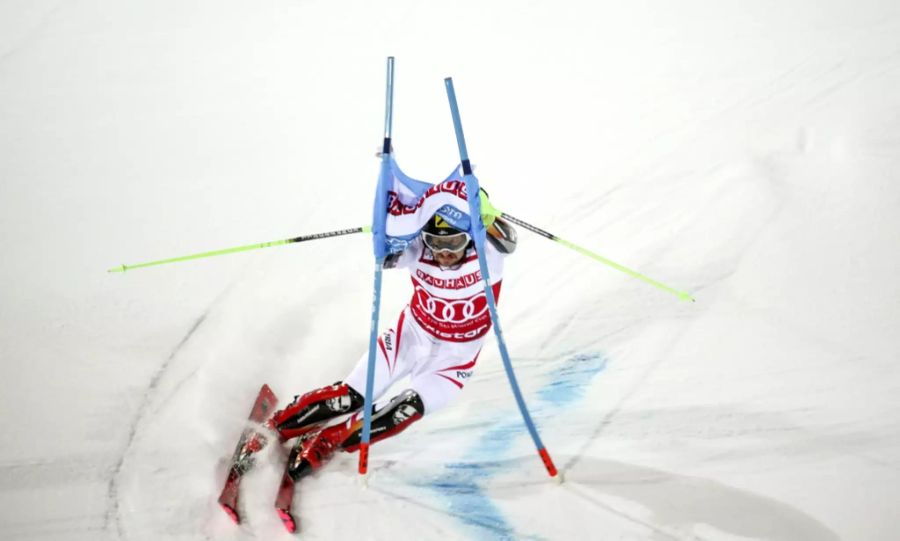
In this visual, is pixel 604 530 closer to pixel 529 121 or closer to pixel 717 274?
pixel 717 274

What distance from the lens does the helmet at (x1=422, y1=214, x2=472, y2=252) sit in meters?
3.41

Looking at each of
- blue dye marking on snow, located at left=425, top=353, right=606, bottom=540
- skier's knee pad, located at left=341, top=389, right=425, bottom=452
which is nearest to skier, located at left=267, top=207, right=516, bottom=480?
skier's knee pad, located at left=341, top=389, right=425, bottom=452

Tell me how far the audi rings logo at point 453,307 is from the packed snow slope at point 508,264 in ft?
2.21

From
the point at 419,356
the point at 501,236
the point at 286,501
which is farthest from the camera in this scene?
the point at 419,356

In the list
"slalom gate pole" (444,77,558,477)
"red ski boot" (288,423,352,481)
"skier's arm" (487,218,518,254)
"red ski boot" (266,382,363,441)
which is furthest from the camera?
"red ski boot" (266,382,363,441)

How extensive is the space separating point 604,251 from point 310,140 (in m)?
2.62

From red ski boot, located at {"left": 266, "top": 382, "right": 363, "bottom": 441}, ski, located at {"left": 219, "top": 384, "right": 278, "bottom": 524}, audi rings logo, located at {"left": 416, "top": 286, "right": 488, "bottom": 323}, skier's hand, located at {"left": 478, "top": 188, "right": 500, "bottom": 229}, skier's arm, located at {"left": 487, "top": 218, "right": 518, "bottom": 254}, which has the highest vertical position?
skier's hand, located at {"left": 478, "top": 188, "right": 500, "bottom": 229}

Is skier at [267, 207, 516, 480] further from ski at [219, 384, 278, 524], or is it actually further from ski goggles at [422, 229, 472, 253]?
ski at [219, 384, 278, 524]

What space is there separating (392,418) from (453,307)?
62 cm

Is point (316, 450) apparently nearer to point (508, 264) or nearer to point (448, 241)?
point (448, 241)

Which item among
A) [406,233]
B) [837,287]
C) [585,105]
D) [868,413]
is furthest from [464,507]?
[585,105]

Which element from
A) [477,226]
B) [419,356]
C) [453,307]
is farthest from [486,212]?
[419,356]

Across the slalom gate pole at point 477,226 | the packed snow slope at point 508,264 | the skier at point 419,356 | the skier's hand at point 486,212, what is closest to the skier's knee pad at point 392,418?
the skier at point 419,356

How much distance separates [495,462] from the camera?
3.88 meters
